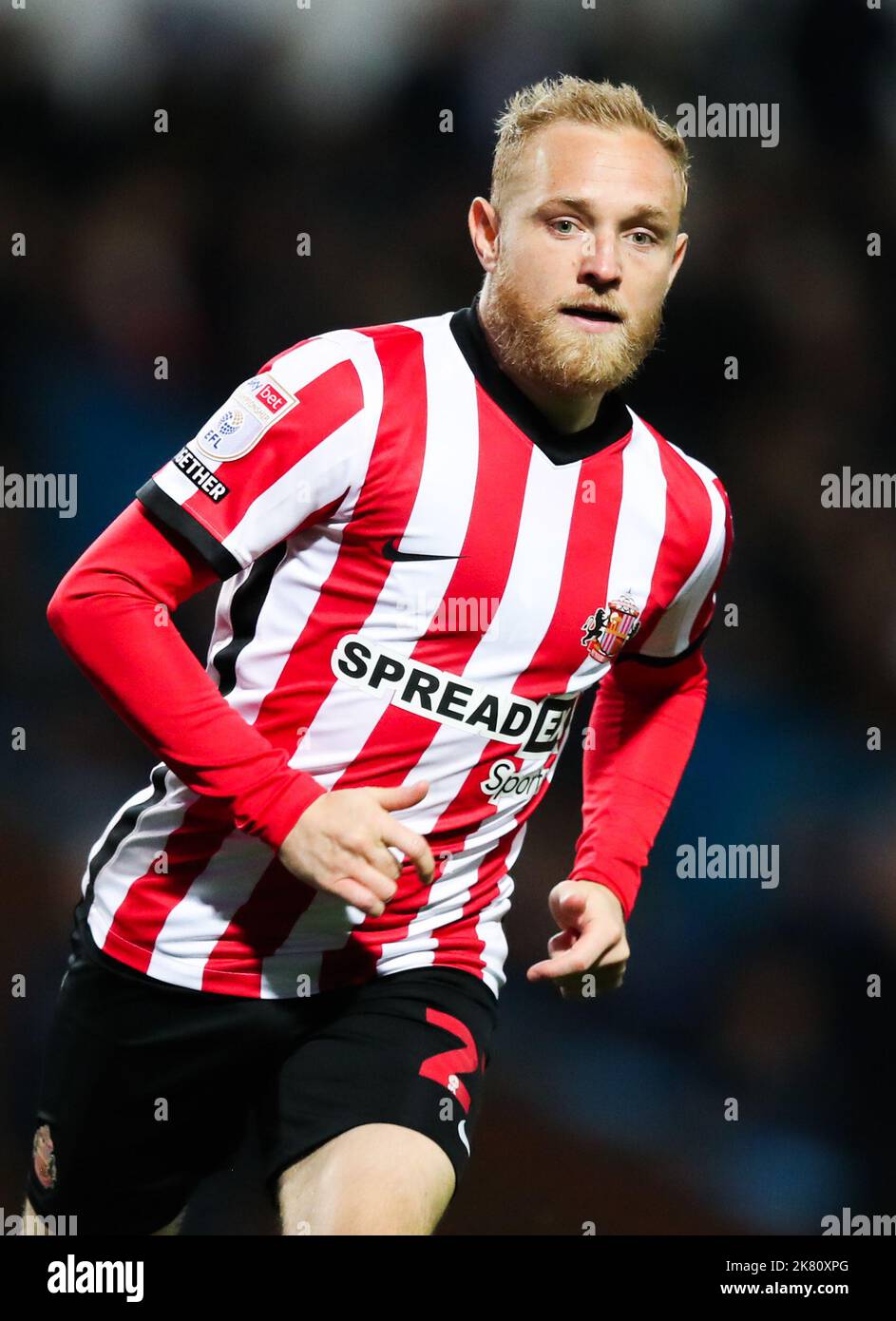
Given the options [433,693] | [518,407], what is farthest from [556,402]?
[433,693]

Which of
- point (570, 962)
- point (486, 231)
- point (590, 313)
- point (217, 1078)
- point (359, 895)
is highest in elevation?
point (486, 231)

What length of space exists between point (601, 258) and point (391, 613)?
19.1 inches

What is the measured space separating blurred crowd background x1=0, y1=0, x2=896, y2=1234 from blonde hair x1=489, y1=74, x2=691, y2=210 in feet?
3.92

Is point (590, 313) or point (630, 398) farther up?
point (630, 398)

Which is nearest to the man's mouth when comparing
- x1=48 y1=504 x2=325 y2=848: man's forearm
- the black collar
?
the black collar

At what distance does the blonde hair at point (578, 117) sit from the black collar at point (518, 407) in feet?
0.58

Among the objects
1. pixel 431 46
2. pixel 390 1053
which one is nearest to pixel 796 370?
pixel 431 46

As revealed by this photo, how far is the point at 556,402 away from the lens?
178cm

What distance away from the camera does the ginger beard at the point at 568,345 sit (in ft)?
5.59

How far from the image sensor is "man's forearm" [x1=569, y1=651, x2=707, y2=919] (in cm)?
198

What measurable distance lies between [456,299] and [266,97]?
0.57 metres
